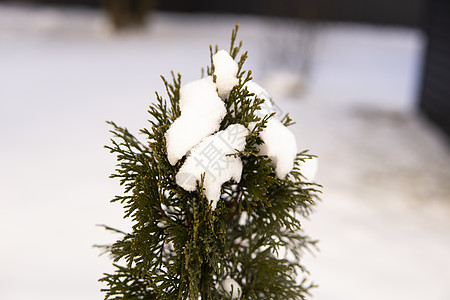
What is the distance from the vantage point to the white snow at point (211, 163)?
4.75 feet

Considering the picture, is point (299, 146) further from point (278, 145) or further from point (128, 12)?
point (128, 12)

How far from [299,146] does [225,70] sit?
5125 millimetres

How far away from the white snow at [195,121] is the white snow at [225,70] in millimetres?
33

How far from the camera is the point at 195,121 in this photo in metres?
1.47

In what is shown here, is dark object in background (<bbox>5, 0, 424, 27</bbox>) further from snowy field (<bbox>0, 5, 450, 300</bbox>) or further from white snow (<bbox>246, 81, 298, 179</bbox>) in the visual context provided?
white snow (<bbox>246, 81, 298, 179</bbox>)

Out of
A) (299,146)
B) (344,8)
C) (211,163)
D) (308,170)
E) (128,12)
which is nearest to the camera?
(211,163)

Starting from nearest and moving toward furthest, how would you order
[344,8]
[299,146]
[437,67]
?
[299,146], [437,67], [344,8]

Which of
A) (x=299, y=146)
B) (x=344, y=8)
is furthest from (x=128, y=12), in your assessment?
(x=299, y=146)

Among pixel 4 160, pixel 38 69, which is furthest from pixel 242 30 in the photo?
pixel 4 160

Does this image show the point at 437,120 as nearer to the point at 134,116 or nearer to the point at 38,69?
the point at 134,116

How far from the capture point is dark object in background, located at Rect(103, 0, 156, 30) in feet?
49.1

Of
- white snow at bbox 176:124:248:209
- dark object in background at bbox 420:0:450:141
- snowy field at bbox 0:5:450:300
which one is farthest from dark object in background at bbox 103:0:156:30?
white snow at bbox 176:124:248:209

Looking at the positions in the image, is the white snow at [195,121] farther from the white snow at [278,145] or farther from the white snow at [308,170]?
the white snow at [308,170]

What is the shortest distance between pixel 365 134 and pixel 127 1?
10.4 m
